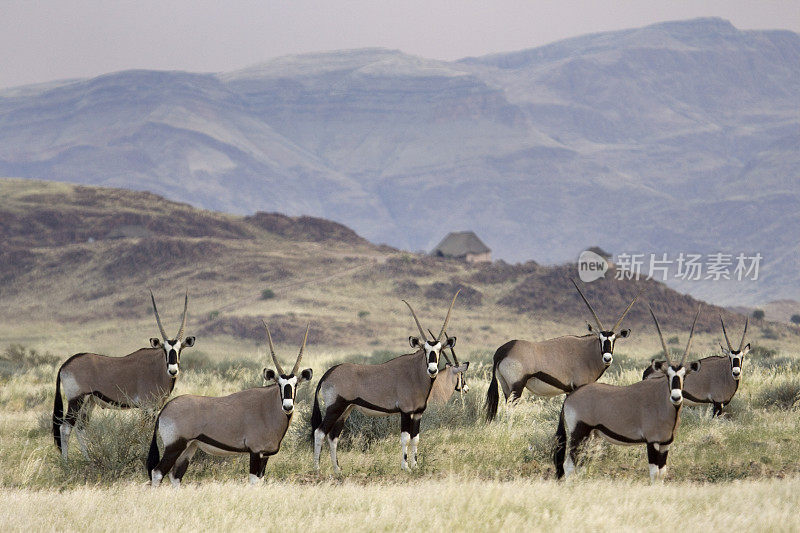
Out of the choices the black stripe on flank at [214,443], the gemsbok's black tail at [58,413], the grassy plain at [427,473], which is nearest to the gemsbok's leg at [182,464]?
the black stripe on flank at [214,443]

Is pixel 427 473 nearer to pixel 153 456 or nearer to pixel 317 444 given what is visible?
pixel 317 444

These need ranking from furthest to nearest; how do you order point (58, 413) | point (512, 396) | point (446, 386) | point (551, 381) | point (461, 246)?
point (461, 246)
point (446, 386)
point (512, 396)
point (551, 381)
point (58, 413)

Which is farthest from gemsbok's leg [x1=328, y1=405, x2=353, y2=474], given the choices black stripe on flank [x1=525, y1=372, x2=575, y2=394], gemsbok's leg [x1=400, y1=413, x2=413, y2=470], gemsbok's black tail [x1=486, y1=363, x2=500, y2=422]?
black stripe on flank [x1=525, y1=372, x2=575, y2=394]

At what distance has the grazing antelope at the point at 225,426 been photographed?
10.3 metres

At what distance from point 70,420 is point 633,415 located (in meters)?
8.10

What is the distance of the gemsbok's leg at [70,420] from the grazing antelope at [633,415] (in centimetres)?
714

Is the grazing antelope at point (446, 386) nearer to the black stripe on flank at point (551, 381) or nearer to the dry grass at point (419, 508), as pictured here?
the black stripe on flank at point (551, 381)

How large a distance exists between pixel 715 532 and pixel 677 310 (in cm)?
6396

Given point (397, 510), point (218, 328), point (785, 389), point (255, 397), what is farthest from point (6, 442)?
point (218, 328)

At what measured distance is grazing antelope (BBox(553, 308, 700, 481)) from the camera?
10.2 meters

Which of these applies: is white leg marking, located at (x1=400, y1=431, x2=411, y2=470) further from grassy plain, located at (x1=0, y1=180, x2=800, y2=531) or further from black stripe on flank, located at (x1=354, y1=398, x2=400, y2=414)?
black stripe on flank, located at (x1=354, y1=398, x2=400, y2=414)

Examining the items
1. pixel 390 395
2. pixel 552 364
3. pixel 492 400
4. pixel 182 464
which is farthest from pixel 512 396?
pixel 182 464

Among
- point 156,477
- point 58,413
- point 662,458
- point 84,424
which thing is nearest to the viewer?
point 156,477

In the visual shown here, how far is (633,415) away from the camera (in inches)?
408
